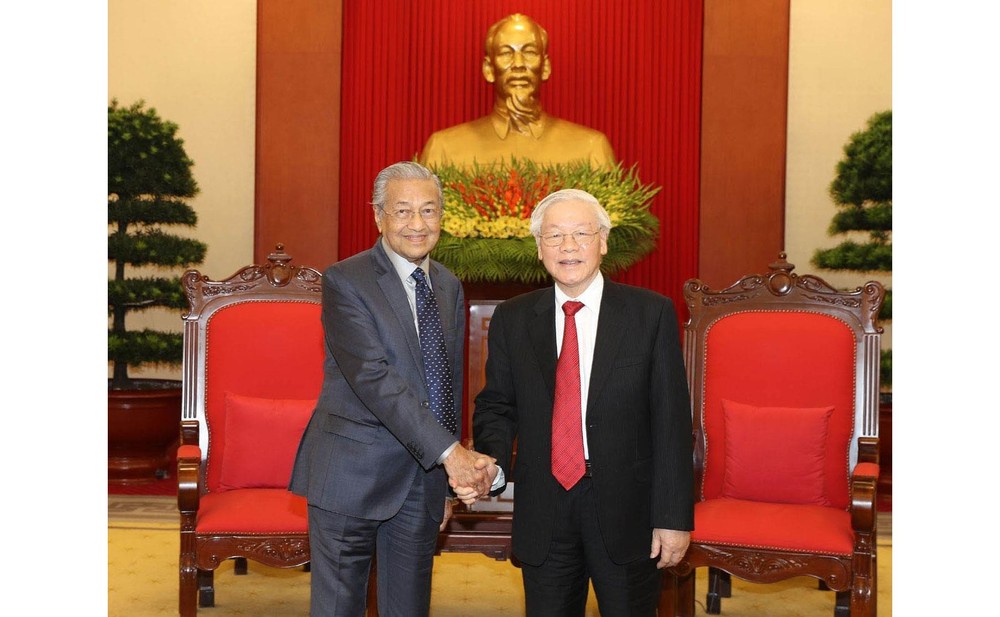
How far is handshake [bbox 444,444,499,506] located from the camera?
6.72 ft

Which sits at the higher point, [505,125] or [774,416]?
[505,125]

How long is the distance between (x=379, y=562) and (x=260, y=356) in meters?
1.46

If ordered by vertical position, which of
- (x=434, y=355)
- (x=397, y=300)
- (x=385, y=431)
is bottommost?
(x=385, y=431)

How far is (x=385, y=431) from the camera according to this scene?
6.97 feet

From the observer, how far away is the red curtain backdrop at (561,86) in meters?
5.94

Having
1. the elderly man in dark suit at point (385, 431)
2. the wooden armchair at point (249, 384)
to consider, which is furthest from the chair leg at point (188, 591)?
the elderly man in dark suit at point (385, 431)

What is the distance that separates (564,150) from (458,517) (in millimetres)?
2711

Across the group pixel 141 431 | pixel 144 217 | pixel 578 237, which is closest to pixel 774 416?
pixel 578 237

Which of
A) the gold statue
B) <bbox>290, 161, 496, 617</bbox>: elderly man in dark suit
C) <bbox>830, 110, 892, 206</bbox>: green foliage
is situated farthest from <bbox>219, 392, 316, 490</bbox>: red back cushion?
<bbox>830, 110, 892, 206</bbox>: green foliage

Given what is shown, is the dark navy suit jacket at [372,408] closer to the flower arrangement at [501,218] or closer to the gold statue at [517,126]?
the flower arrangement at [501,218]

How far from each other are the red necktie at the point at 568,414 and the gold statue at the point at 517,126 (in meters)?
3.15

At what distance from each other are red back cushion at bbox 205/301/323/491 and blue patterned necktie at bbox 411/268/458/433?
1347 millimetres

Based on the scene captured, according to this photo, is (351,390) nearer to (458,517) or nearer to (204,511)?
(458,517)

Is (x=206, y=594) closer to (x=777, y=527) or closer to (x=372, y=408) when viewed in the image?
(x=372, y=408)
